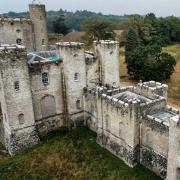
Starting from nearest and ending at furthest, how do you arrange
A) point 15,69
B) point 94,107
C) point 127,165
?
point 127,165 → point 15,69 → point 94,107

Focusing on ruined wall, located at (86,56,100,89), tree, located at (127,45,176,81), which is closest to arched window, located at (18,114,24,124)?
ruined wall, located at (86,56,100,89)

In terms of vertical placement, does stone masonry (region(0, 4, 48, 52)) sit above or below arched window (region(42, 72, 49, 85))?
above

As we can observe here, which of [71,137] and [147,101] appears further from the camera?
[71,137]

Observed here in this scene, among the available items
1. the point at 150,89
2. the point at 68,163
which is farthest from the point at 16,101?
the point at 150,89

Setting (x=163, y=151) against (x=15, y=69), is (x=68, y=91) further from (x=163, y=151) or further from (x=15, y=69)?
(x=163, y=151)

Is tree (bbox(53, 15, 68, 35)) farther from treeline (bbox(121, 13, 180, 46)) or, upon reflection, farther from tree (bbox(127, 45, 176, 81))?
tree (bbox(127, 45, 176, 81))

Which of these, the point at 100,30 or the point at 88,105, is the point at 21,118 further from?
the point at 100,30

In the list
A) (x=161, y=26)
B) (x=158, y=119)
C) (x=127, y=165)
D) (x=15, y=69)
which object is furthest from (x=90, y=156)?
(x=161, y=26)
